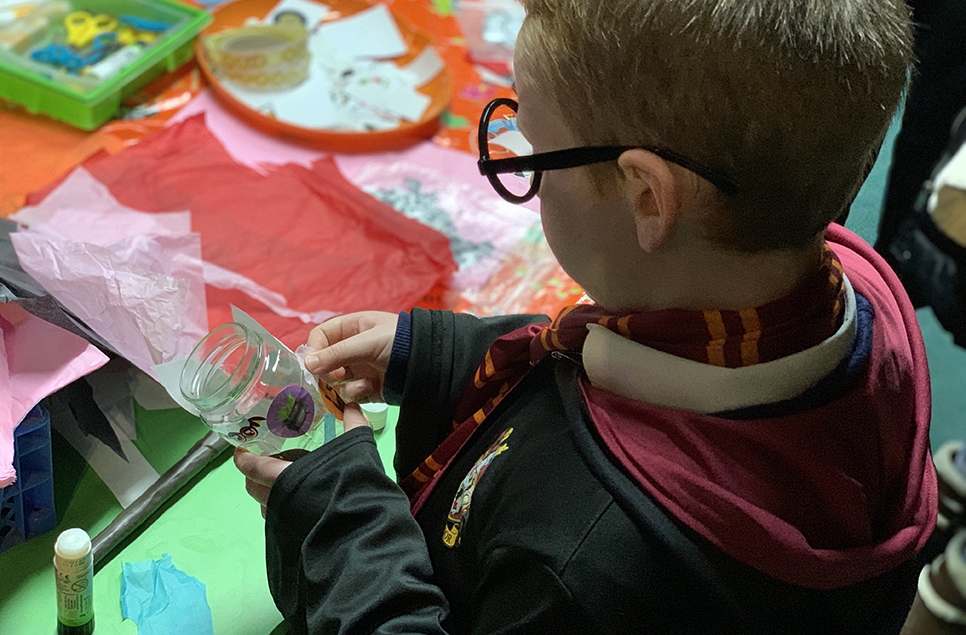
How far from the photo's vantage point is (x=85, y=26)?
1.38m

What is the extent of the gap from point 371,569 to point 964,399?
1369 mm

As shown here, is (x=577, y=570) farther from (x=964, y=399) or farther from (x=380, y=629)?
(x=964, y=399)

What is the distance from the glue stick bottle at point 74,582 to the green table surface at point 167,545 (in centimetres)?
2

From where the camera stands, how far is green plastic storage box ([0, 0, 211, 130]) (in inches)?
49.7

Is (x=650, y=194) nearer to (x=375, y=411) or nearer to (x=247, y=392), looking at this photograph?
(x=247, y=392)

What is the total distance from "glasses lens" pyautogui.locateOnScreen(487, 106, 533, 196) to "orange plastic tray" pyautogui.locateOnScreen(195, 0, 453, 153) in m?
0.68

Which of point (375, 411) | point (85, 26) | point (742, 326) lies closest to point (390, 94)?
point (85, 26)

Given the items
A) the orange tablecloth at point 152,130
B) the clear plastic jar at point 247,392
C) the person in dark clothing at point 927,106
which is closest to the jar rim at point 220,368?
the clear plastic jar at point 247,392

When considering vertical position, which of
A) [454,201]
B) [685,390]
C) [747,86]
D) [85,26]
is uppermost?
[747,86]

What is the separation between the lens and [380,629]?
0.59 meters

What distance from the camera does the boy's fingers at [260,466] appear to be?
0.68 meters

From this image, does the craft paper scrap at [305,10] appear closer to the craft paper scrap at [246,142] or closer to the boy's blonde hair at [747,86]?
the craft paper scrap at [246,142]

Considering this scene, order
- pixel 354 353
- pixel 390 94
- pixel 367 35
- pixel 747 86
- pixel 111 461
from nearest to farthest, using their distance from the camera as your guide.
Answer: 1. pixel 747 86
2. pixel 354 353
3. pixel 111 461
4. pixel 390 94
5. pixel 367 35

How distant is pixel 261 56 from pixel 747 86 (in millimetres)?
1006
